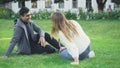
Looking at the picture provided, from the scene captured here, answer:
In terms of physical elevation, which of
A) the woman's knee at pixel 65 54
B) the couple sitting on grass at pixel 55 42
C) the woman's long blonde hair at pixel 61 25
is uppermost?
the woman's long blonde hair at pixel 61 25

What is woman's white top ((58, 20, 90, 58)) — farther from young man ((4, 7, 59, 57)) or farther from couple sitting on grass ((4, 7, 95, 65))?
young man ((4, 7, 59, 57))

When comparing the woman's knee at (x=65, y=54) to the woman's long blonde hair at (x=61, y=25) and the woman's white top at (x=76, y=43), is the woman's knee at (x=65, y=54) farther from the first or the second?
the woman's long blonde hair at (x=61, y=25)

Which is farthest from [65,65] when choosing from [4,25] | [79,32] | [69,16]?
[69,16]

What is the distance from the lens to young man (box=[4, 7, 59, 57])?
10.3m

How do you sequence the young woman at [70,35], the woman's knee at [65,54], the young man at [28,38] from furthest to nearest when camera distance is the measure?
the young man at [28,38], the woman's knee at [65,54], the young woman at [70,35]

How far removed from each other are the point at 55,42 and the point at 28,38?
0.71 m

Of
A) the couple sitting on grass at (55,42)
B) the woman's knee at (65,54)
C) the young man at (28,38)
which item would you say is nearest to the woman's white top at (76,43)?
the couple sitting on grass at (55,42)

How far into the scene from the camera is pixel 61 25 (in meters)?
9.03

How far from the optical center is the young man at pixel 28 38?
10344 millimetres

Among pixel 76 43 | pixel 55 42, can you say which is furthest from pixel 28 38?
pixel 76 43

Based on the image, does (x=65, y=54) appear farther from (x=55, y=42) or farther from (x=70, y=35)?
(x=55, y=42)

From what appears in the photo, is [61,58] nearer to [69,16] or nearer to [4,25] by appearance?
[4,25]

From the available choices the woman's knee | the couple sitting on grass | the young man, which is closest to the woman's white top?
the couple sitting on grass

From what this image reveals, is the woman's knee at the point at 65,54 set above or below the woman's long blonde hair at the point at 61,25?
below
